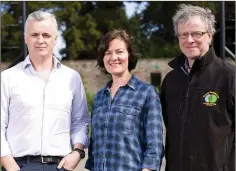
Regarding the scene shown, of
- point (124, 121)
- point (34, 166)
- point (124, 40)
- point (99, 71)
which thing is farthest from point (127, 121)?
point (99, 71)

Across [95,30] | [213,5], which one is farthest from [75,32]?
[213,5]

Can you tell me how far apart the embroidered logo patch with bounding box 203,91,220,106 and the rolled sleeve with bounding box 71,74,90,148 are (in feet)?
2.56

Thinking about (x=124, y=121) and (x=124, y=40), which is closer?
(x=124, y=121)

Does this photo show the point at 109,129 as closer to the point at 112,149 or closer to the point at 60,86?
the point at 112,149

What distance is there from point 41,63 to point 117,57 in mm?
476

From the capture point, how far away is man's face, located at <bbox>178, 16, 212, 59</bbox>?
105 inches

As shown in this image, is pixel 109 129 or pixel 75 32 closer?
pixel 109 129

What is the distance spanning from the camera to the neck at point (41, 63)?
2.72 meters

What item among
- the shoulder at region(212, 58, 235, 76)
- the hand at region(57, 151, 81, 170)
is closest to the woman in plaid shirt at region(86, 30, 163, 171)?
the hand at region(57, 151, 81, 170)

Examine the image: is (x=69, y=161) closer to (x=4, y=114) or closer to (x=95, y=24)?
(x=4, y=114)

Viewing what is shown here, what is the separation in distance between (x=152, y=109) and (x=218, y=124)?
41 cm

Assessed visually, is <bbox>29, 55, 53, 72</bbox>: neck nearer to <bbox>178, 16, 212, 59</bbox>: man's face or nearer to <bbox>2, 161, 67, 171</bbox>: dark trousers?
<bbox>2, 161, 67, 171</bbox>: dark trousers

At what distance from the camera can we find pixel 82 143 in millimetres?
2820

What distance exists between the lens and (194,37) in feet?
8.81
